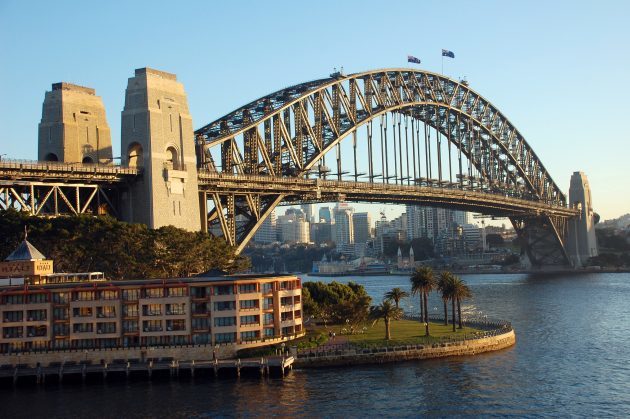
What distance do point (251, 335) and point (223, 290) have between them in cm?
427

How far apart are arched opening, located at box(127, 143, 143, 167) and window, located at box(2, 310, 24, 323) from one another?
2325 cm

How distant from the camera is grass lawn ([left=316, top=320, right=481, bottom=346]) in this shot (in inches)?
2803

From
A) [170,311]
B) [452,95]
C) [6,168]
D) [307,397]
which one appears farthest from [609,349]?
[452,95]

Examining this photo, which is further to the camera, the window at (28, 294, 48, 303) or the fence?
the window at (28, 294, 48, 303)

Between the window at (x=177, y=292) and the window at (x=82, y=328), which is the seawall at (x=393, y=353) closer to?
the window at (x=177, y=292)

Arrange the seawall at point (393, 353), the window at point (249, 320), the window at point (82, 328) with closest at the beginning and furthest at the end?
the seawall at point (393, 353)
the window at point (82, 328)
the window at point (249, 320)

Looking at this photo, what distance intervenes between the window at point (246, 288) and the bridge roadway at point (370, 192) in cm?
2625

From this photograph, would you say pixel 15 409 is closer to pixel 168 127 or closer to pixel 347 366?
pixel 347 366

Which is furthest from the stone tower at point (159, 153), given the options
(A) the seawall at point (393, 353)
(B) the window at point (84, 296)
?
(A) the seawall at point (393, 353)

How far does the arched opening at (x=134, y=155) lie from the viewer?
86.4 metres

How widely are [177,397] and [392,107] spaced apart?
300ft

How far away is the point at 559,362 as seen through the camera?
67.3 meters

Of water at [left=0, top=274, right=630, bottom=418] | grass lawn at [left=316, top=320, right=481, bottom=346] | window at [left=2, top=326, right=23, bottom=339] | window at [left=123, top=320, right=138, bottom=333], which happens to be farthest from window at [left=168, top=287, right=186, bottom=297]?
grass lawn at [left=316, top=320, right=481, bottom=346]

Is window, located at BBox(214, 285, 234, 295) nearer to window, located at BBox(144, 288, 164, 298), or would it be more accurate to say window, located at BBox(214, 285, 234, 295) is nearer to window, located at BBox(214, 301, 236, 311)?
window, located at BBox(214, 301, 236, 311)
